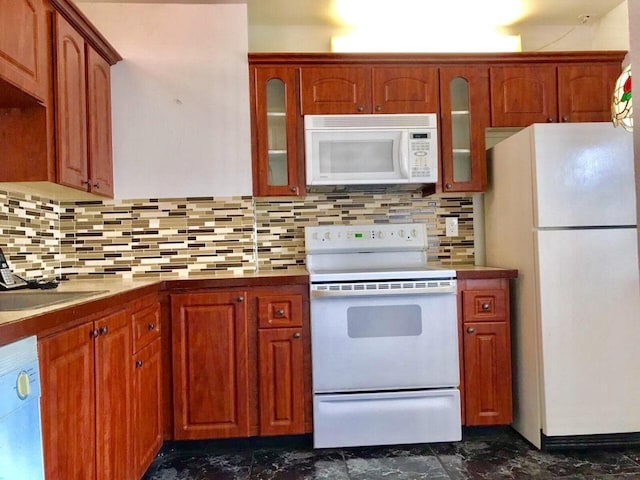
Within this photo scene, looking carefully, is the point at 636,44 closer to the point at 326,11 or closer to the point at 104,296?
the point at 104,296

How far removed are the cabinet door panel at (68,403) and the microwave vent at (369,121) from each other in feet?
5.10

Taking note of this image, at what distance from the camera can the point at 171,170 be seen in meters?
2.48

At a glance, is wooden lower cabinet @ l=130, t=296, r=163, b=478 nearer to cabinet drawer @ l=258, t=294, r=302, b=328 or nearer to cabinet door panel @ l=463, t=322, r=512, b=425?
cabinet drawer @ l=258, t=294, r=302, b=328

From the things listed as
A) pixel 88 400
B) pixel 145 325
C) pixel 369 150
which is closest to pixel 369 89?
pixel 369 150

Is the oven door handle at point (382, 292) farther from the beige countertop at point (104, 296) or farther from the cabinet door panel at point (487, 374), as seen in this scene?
the cabinet door panel at point (487, 374)

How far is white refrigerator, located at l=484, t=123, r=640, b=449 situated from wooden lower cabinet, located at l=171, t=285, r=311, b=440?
116 cm

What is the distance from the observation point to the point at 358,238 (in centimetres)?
258

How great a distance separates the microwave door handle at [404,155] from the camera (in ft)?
7.92

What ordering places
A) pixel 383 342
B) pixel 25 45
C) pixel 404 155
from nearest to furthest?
pixel 25 45 → pixel 383 342 → pixel 404 155

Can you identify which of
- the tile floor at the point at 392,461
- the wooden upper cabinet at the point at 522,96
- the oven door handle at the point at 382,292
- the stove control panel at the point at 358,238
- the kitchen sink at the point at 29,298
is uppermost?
the wooden upper cabinet at the point at 522,96

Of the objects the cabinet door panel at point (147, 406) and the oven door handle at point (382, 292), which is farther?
the oven door handle at point (382, 292)

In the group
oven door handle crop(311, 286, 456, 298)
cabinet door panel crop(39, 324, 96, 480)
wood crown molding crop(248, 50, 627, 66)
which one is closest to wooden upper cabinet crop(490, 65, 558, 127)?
wood crown molding crop(248, 50, 627, 66)

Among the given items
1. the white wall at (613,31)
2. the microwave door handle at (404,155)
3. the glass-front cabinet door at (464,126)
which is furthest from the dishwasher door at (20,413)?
the white wall at (613,31)

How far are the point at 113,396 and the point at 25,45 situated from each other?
4.12ft
